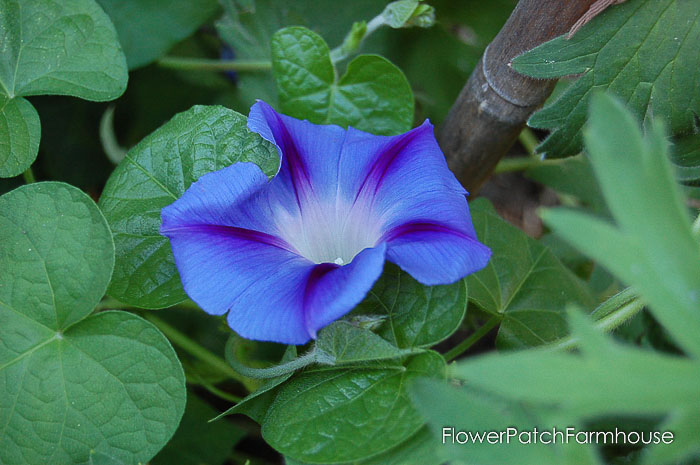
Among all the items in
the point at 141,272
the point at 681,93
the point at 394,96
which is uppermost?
the point at 681,93

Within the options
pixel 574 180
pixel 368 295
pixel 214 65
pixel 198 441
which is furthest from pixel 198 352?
pixel 574 180

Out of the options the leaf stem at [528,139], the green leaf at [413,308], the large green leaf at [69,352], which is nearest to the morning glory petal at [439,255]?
the green leaf at [413,308]

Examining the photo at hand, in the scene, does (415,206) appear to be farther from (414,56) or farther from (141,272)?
(414,56)

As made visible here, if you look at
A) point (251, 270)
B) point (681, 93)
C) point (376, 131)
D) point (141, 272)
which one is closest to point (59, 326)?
point (141, 272)

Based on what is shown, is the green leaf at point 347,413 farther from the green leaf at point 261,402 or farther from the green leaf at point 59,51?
the green leaf at point 59,51

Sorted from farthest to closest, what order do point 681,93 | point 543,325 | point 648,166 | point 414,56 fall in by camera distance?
point 414,56 → point 543,325 → point 681,93 → point 648,166

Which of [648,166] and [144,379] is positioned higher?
[648,166]

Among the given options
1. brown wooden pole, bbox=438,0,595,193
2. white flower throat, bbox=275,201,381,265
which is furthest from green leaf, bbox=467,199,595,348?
white flower throat, bbox=275,201,381,265
